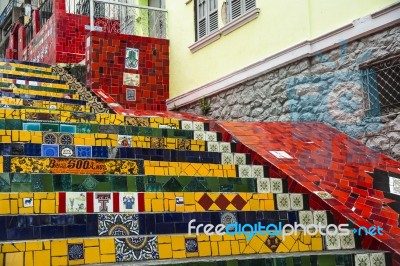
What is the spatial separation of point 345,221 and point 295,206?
16.2 inches

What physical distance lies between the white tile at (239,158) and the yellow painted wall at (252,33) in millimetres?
2226

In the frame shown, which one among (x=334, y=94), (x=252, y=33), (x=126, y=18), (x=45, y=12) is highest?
(x=45, y=12)

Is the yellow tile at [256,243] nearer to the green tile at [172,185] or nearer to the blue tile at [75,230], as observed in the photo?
the green tile at [172,185]

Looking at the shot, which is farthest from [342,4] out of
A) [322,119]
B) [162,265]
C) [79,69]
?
[79,69]

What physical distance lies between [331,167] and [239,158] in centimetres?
88

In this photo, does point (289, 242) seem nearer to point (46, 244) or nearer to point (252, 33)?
point (46, 244)

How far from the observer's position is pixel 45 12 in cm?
1399

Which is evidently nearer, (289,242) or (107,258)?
(107,258)

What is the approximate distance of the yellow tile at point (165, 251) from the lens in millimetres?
3225

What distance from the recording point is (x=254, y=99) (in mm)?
8000

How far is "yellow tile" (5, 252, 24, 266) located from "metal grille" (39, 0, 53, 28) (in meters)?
11.3

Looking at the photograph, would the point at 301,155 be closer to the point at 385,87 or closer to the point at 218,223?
the point at 385,87

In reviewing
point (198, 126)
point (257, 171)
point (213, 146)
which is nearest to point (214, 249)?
point (257, 171)

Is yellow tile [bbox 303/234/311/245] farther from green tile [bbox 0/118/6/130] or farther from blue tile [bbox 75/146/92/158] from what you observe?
green tile [bbox 0/118/6/130]
